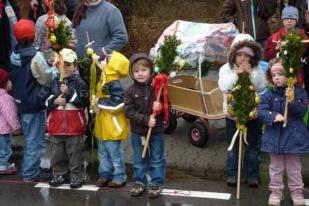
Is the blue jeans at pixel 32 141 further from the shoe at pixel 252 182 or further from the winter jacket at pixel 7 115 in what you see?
the shoe at pixel 252 182

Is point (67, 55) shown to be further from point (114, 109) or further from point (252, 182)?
point (252, 182)

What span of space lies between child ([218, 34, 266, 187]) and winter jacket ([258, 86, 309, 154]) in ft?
1.31

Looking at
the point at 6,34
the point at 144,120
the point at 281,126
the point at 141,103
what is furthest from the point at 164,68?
the point at 6,34

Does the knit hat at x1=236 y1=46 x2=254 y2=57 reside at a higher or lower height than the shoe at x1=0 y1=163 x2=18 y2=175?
higher

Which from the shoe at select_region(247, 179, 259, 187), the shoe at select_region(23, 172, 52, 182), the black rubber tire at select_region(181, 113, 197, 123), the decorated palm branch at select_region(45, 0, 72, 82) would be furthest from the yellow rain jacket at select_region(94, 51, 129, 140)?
the black rubber tire at select_region(181, 113, 197, 123)

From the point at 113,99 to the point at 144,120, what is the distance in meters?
0.50

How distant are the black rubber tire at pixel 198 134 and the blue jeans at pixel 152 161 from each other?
1452 mm

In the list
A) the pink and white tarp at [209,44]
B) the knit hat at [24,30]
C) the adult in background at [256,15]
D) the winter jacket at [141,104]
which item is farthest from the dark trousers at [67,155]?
the adult in background at [256,15]

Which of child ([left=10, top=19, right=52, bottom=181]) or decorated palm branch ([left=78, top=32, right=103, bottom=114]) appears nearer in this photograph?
decorated palm branch ([left=78, top=32, right=103, bottom=114])

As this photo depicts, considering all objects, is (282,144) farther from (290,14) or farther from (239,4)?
(239,4)

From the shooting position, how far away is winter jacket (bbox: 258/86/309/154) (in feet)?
19.2

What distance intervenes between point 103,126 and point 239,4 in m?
2.31

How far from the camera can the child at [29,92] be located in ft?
21.6

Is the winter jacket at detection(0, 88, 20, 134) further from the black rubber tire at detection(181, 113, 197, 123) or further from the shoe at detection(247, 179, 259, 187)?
the shoe at detection(247, 179, 259, 187)
